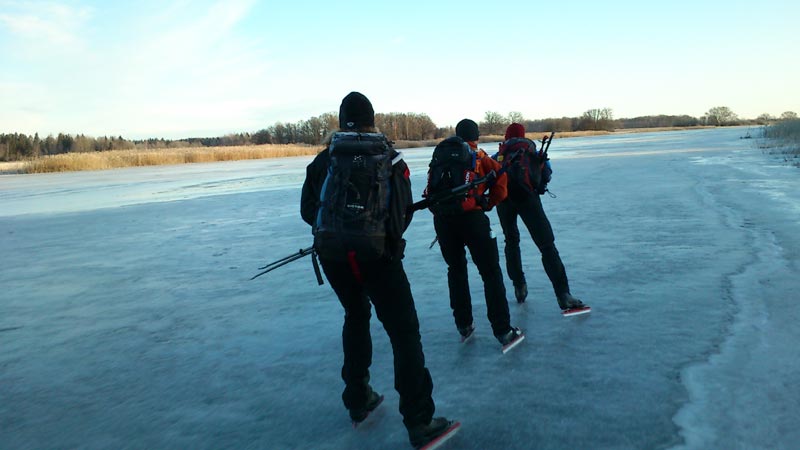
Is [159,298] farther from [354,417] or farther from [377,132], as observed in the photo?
[377,132]

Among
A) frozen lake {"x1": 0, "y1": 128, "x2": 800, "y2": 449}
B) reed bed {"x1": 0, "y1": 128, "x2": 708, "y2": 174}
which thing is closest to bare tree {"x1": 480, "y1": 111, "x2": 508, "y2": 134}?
frozen lake {"x1": 0, "y1": 128, "x2": 800, "y2": 449}

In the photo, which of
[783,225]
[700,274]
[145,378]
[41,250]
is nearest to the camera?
[145,378]

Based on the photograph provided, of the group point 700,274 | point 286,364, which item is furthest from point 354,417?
point 700,274

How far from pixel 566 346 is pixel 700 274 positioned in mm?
2571

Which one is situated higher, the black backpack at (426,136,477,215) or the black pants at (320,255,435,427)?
the black backpack at (426,136,477,215)

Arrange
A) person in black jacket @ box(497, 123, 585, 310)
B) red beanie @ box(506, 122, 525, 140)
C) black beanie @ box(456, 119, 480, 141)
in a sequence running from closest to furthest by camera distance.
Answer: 1. black beanie @ box(456, 119, 480, 141)
2. person in black jacket @ box(497, 123, 585, 310)
3. red beanie @ box(506, 122, 525, 140)

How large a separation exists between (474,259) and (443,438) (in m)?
1.65

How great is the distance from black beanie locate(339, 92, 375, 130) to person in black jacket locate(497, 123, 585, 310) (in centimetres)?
245

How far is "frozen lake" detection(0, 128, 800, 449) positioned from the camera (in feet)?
10.2

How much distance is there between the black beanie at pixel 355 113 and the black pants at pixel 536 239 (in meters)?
2.55

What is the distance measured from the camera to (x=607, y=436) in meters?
2.89

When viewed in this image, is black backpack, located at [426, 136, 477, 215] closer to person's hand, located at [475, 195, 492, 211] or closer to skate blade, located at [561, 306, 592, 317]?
person's hand, located at [475, 195, 492, 211]

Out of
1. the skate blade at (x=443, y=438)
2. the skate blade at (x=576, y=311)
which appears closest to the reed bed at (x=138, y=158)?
the skate blade at (x=576, y=311)

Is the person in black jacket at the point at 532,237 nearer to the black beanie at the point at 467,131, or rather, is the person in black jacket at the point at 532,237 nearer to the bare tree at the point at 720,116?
the black beanie at the point at 467,131
